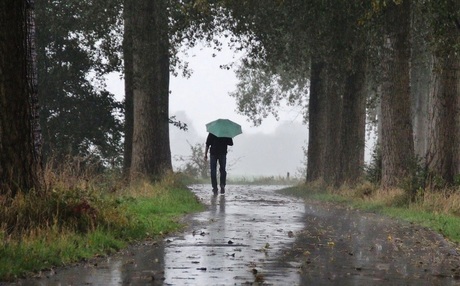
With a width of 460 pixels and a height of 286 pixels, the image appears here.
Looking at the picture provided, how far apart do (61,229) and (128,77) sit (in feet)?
58.8

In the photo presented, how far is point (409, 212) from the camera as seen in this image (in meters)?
19.7

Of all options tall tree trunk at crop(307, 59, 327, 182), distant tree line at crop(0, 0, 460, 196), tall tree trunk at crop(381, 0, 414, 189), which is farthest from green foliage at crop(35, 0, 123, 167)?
tall tree trunk at crop(381, 0, 414, 189)

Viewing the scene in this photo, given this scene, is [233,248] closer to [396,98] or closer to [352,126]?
[396,98]

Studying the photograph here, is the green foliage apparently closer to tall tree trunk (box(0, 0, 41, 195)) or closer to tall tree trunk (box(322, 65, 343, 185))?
tall tree trunk (box(322, 65, 343, 185))

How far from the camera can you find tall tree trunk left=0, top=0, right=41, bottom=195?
12.5 m

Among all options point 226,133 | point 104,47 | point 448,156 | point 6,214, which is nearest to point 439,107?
point 448,156

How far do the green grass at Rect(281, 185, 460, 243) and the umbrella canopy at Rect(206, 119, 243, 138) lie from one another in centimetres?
351

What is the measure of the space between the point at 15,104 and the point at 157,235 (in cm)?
302

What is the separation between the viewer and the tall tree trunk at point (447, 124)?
72.2ft

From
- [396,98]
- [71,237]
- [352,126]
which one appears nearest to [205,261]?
[71,237]

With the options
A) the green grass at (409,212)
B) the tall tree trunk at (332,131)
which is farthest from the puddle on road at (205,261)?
the tall tree trunk at (332,131)

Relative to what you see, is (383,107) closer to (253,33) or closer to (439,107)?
(439,107)

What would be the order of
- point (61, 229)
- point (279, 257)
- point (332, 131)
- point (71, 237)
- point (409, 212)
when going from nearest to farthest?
point (279, 257) → point (71, 237) → point (61, 229) → point (409, 212) → point (332, 131)

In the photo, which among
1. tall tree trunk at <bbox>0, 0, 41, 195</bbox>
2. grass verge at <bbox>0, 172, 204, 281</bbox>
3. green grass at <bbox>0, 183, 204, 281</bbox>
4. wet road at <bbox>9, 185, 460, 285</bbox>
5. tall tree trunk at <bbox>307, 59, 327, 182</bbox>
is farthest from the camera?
tall tree trunk at <bbox>307, 59, 327, 182</bbox>
